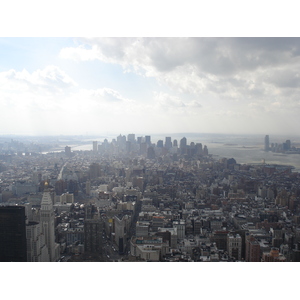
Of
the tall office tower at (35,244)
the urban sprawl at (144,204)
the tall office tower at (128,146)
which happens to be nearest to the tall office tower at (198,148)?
→ the urban sprawl at (144,204)

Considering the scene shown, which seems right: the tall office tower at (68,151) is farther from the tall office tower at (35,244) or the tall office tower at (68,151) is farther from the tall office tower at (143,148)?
the tall office tower at (35,244)

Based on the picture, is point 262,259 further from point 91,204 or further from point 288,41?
point 91,204

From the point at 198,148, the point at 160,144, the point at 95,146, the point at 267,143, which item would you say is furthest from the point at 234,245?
the point at 95,146

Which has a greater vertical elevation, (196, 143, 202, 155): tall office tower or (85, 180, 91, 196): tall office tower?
(196, 143, 202, 155): tall office tower

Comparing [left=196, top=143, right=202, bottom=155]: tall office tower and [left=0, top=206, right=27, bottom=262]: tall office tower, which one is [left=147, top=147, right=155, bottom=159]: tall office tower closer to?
[left=196, top=143, right=202, bottom=155]: tall office tower

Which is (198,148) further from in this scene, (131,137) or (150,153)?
(131,137)

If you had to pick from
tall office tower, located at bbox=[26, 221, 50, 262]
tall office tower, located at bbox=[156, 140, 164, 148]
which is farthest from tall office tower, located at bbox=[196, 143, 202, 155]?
tall office tower, located at bbox=[26, 221, 50, 262]
